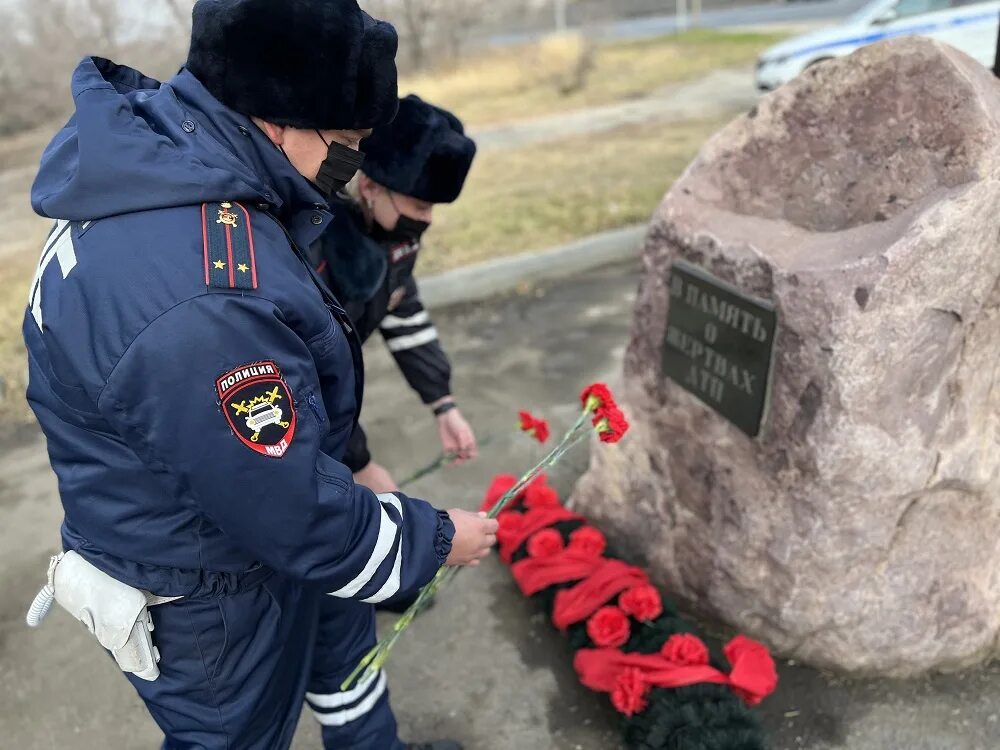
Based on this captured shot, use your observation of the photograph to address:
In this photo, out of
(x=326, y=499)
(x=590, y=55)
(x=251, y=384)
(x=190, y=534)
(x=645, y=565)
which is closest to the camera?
(x=251, y=384)

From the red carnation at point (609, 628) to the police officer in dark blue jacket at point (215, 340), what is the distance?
1.02 metres

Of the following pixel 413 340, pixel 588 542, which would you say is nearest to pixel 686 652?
pixel 588 542

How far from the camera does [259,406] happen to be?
1.15m

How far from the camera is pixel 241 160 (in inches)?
50.1

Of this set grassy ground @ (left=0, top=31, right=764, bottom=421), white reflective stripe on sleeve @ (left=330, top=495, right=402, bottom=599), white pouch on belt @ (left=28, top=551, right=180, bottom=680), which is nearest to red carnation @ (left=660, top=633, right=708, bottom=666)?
white reflective stripe on sleeve @ (left=330, top=495, right=402, bottom=599)

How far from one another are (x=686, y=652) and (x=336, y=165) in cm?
152

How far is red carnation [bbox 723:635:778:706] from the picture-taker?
2127 mm

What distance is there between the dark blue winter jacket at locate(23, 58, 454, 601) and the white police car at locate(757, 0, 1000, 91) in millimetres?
7132

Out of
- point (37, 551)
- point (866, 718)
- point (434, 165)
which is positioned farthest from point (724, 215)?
point (37, 551)

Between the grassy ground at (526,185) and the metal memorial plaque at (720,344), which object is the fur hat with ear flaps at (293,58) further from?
the grassy ground at (526,185)

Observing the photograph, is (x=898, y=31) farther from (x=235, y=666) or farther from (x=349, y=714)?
(x=235, y=666)

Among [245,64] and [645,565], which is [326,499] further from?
[645,565]

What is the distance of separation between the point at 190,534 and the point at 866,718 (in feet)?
6.06

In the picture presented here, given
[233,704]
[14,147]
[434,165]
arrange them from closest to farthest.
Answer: [233,704] < [434,165] < [14,147]
